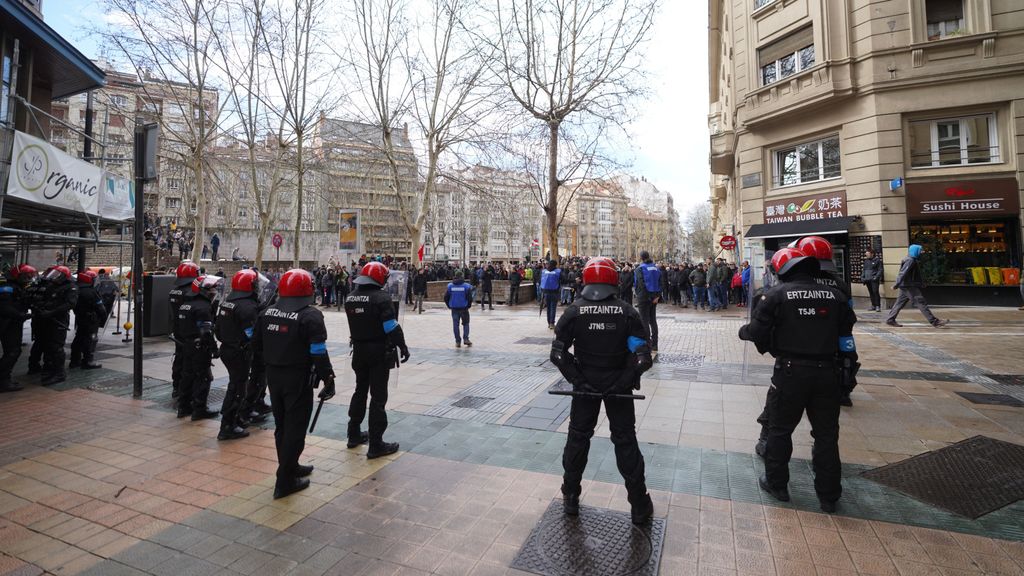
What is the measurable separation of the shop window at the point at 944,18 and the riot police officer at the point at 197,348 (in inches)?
884

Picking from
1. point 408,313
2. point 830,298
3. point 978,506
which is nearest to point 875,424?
point 978,506

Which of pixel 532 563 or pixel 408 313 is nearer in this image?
pixel 532 563

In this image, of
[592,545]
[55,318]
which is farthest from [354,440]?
[55,318]

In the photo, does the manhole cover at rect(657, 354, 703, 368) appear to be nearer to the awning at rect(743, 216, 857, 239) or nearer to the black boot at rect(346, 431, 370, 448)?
the black boot at rect(346, 431, 370, 448)

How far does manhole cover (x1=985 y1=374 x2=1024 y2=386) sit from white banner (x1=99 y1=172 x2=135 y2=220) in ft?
48.1

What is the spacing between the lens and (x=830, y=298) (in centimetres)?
345

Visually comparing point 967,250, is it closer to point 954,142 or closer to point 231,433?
point 954,142

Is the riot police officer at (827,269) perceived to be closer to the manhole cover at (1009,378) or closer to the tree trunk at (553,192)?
the manhole cover at (1009,378)

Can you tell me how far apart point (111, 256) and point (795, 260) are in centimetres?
3448

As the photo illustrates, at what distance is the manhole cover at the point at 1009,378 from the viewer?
647 centimetres

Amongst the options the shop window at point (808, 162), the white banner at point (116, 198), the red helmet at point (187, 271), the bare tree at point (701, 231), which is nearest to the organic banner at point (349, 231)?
the white banner at point (116, 198)

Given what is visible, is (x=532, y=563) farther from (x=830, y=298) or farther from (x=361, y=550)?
(x=830, y=298)

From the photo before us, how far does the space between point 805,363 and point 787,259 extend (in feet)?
2.90

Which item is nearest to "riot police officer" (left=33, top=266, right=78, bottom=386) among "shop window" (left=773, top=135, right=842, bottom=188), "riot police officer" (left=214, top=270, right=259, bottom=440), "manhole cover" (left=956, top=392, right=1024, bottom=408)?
"riot police officer" (left=214, top=270, right=259, bottom=440)
